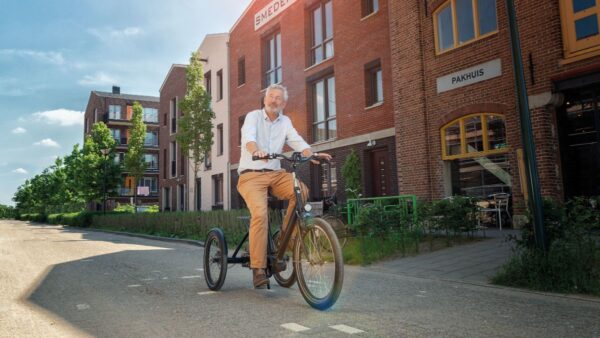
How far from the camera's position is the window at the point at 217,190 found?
89.1 ft

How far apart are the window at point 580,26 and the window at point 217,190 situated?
66.2 ft

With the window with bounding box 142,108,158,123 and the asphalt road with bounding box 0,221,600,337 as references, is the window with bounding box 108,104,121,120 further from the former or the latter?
the asphalt road with bounding box 0,221,600,337

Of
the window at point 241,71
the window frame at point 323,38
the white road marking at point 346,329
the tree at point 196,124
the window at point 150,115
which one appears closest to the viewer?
the white road marking at point 346,329

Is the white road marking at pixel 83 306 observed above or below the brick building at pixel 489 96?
below

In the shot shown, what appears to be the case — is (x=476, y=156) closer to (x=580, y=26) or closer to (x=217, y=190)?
(x=580, y=26)

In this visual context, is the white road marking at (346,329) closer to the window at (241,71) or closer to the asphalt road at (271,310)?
the asphalt road at (271,310)

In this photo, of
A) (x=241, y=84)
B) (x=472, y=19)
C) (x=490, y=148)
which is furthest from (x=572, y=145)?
(x=241, y=84)

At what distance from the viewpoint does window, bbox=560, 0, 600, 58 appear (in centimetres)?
946

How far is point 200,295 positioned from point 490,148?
354 inches

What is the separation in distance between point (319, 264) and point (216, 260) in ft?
5.10

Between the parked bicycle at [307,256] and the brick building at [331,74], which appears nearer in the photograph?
the parked bicycle at [307,256]

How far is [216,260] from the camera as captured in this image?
502cm

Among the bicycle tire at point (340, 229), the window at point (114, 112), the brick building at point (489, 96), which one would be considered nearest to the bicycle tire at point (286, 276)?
the bicycle tire at point (340, 229)

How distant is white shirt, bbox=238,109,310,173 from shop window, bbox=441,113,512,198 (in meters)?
7.92
